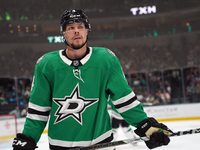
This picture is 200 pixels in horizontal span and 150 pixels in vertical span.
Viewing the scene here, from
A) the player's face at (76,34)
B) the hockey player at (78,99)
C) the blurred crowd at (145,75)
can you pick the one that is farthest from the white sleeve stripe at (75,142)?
the blurred crowd at (145,75)

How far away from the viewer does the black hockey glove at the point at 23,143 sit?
4.20 ft

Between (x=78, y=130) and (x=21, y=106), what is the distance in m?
6.74

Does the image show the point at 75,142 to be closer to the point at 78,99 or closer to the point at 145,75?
the point at 78,99

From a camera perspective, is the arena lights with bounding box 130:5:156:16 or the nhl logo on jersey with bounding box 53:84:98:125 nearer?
the nhl logo on jersey with bounding box 53:84:98:125

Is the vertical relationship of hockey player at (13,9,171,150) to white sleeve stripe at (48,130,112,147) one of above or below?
above

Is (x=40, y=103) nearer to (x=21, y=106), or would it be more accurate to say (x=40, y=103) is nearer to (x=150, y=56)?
(x=21, y=106)

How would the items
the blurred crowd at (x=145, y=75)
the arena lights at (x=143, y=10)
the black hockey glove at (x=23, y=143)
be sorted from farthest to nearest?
the arena lights at (x=143, y=10) < the blurred crowd at (x=145, y=75) < the black hockey glove at (x=23, y=143)

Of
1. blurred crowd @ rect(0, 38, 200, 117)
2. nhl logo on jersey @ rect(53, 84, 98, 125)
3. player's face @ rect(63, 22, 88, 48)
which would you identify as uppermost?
player's face @ rect(63, 22, 88, 48)

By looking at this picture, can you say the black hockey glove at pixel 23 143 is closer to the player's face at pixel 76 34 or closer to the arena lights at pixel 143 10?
the player's face at pixel 76 34

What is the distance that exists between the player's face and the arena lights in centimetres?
1021

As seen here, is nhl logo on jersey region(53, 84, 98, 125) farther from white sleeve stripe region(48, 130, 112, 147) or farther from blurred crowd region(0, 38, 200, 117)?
blurred crowd region(0, 38, 200, 117)

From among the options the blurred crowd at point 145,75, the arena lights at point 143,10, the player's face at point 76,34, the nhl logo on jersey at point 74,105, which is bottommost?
the blurred crowd at point 145,75

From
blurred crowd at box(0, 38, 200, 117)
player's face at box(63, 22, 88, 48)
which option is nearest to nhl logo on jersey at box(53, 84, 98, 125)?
player's face at box(63, 22, 88, 48)

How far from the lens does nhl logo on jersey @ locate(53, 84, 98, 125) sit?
51.4 inches
